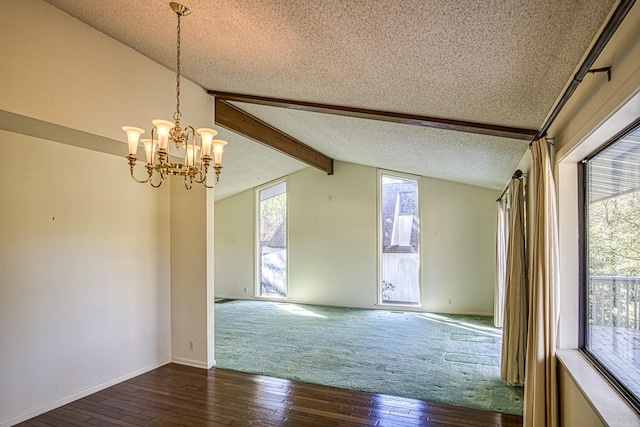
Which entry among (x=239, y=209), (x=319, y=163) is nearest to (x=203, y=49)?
(x=319, y=163)

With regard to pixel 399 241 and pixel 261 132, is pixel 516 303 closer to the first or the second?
pixel 261 132

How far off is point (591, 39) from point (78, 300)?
4289 mm

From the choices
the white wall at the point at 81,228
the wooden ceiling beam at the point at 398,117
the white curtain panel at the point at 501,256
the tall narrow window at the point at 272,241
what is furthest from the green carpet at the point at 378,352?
the wooden ceiling beam at the point at 398,117

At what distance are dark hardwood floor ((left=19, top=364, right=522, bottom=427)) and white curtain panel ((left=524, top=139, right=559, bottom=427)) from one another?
2.27ft

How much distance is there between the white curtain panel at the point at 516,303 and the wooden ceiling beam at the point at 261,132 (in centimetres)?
331

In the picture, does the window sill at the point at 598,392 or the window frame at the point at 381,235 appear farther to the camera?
the window frame at the point at 381,235

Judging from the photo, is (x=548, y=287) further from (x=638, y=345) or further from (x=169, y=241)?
(x=169, y=241)

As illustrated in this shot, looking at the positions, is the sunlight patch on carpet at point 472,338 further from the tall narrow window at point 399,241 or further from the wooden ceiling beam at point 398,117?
the wooden ceiling beam at point 398,117

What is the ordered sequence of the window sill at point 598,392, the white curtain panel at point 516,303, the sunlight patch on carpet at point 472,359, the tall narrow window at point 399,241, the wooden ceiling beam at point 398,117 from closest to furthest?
the window sill at point 598,392, the wooden ceiling beam at point 398,117, the white curtain panel at point 516,303, the sunlight patch on carpet at point 472,359, the tall narrow window at point 399,241

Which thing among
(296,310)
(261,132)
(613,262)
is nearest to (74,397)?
(261,132)

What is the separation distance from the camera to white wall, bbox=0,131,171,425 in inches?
121

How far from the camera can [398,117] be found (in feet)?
11.6

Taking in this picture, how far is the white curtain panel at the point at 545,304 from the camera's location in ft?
8.05

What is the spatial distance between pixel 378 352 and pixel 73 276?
3.54 meters
